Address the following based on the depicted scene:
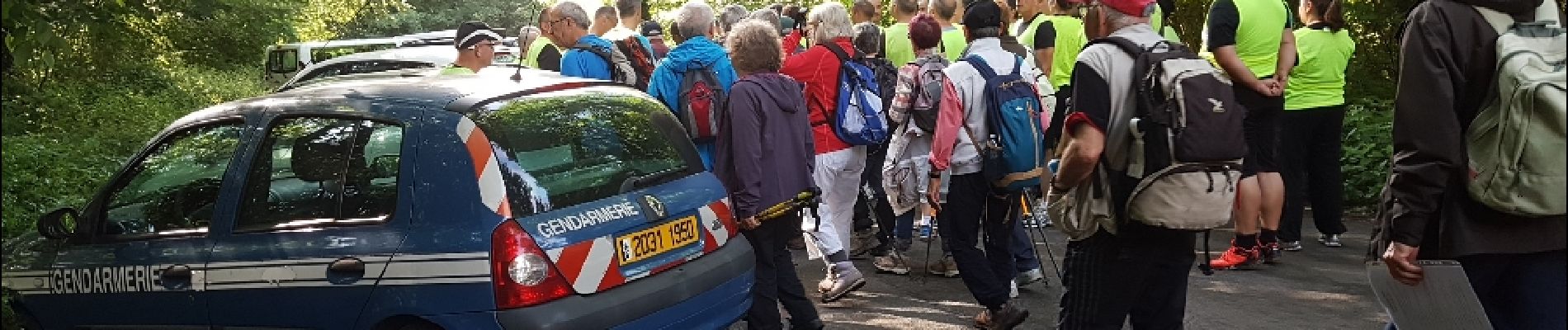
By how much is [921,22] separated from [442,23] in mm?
26623

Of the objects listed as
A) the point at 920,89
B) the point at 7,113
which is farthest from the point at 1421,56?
the point at 7,113

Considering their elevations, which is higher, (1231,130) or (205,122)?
(1231,130)

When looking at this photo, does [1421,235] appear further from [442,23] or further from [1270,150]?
[442,23]

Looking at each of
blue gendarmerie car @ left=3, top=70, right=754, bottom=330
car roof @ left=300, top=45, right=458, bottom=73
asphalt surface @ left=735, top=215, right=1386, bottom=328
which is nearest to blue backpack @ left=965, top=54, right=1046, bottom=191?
asphalt surface @ left=735, top=215, right=1386, bottom=328

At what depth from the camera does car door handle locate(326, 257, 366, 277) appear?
458 cm

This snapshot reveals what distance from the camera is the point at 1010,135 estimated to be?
6555mm

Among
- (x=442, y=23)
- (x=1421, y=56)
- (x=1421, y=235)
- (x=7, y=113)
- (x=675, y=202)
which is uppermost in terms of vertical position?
(x=1421, y=56)

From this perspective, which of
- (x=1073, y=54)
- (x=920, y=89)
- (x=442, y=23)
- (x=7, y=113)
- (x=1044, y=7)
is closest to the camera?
(x=920, y=89)

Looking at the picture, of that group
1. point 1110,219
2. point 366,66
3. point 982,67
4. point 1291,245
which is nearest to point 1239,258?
point 1291,245

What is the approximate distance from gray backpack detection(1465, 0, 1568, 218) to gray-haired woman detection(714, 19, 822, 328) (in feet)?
9.46

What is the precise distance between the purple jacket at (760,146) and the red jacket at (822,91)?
1.49 m

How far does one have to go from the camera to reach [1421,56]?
3566mm

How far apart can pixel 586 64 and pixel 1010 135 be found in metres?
2.44

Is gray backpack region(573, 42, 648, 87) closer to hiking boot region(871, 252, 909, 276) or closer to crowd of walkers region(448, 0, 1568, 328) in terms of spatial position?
crowd of walkers region(448, 0, 1568, 328)
